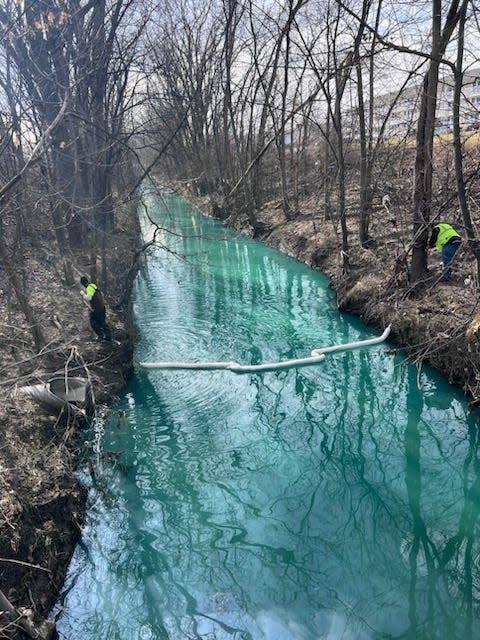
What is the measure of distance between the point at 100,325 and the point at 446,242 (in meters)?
7.25

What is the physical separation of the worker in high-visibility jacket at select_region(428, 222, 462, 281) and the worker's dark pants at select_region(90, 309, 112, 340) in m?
6.94

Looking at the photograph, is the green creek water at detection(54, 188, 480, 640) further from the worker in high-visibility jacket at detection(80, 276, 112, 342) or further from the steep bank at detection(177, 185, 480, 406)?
the worker in high-visibility jacket at detection(80, 276, 112, 342)

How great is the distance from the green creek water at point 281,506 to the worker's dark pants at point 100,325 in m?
0.99

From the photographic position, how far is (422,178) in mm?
10062

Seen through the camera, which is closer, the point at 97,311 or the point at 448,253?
the point at 97,311

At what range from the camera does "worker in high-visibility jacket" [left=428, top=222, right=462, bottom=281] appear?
392 inches

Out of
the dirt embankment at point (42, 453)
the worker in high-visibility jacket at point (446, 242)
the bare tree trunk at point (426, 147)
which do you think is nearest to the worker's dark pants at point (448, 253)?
the worker in high-visibility jacket at point (446, 242)

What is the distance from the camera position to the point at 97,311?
968 cm

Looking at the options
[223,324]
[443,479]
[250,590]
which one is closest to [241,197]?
[223,324]

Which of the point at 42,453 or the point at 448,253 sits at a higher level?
the point at 448,253

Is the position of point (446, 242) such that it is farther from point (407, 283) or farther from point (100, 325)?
point (100, 325)

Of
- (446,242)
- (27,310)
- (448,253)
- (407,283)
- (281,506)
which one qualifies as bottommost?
(281,506)


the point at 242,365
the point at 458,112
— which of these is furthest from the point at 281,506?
the point at 458,112

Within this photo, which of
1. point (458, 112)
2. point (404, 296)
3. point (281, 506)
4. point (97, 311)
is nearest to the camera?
point (281, 506)
